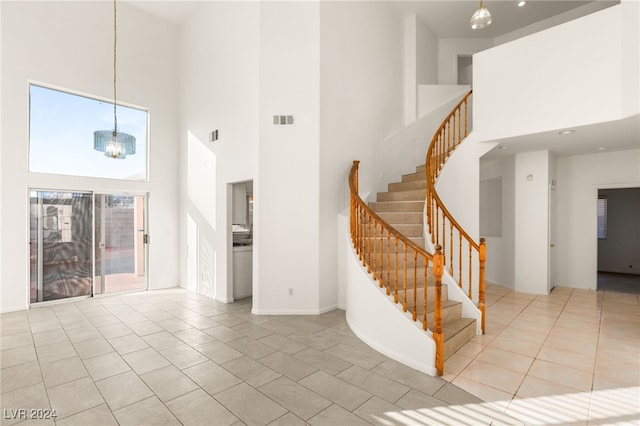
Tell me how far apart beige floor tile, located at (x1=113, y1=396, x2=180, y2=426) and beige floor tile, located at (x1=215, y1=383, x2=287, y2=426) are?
405 millimetres

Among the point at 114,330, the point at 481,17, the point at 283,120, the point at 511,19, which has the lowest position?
the point at 114,330

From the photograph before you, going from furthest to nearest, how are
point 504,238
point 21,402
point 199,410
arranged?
point 504,238 < point 21,402 < point 199,410

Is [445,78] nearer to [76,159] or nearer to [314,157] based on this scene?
[314,157]

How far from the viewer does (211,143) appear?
618 centimetres

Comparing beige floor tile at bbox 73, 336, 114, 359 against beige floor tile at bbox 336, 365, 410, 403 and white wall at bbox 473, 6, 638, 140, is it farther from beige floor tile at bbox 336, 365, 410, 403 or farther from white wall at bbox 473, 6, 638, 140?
white wall at bbox 473, 6, 638, 140

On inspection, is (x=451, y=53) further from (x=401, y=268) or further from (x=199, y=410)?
(x=199, y=410)

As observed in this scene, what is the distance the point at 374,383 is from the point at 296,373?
0.77 metres

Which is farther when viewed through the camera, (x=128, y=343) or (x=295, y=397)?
(x=128, y=343)

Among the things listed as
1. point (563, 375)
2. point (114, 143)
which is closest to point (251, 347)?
point (563, 375)

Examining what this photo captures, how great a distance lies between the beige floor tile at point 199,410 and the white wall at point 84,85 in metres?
4.80

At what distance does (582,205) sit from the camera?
662 cm

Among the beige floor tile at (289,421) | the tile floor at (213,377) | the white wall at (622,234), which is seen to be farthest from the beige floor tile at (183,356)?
the white wall at (622,234)

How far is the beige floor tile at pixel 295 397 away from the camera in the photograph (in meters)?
2.49

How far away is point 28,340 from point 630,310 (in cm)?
897
